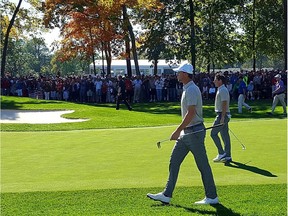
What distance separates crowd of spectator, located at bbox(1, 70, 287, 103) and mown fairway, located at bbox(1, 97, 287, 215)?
16.9m

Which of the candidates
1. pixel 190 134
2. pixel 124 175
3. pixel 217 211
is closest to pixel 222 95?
pixel 124 175

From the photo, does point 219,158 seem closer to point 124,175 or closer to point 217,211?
point 124,175

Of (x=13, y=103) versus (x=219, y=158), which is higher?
(x=13, y=103)

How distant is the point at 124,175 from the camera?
9969 millimetres

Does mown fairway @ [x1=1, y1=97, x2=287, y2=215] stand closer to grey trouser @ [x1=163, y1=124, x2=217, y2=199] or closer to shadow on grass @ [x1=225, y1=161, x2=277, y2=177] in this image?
shadow on grass @ [x1=225, y1=161, x2=277, y2=177]

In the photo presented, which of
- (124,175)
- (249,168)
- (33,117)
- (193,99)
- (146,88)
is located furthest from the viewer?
(146,88)

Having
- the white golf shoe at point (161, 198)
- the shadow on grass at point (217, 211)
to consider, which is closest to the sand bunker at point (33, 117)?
the white golf shoe at point (161, 198)

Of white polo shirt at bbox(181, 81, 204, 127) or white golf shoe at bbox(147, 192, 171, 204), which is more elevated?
white polo shirt at bbox(181, 81, 204, 127)

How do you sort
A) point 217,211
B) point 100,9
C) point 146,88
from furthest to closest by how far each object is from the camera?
point 100,9, point 146,88, point 217,211

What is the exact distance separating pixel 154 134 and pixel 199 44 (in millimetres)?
29705

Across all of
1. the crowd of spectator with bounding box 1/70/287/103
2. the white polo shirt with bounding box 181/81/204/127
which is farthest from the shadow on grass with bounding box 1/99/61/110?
the white polo shirt with bounding box 181/81/204/127

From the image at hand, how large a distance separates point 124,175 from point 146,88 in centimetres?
2507

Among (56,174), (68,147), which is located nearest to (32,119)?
(68,147)

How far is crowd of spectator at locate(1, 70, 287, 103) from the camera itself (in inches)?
1336
